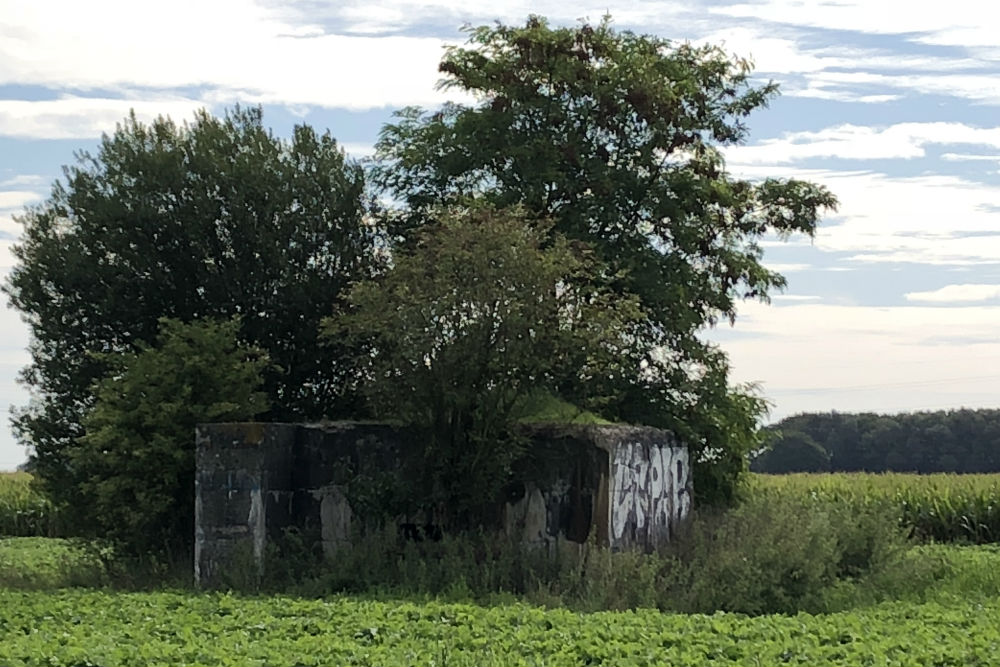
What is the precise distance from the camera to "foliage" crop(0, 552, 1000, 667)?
36.8ft

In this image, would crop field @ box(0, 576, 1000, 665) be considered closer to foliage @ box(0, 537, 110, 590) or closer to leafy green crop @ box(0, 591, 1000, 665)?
leafy green crop @ box(0, 591, 1000, 665)

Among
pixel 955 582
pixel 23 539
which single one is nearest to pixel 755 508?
pixel 955 582

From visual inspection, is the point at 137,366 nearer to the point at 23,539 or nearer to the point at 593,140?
the point at 593,140

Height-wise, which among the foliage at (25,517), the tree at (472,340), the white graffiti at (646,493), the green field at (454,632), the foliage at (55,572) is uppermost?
the tree at (472,340)

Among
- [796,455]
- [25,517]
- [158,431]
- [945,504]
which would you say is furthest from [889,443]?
[158,431]

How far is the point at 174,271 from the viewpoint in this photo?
23.9m

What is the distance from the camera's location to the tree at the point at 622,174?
2472 centimetres

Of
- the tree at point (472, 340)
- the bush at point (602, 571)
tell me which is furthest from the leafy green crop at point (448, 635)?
the tree at point (472, 340)

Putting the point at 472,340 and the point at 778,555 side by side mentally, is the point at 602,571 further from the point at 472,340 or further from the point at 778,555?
the point at 472,340

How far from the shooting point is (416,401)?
1845 centimetres

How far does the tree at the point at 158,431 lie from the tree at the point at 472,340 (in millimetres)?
2492

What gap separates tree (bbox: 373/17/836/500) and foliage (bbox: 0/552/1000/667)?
1028 cm

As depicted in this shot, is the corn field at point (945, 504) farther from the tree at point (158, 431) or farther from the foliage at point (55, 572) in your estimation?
the foliage at point (55, 572)

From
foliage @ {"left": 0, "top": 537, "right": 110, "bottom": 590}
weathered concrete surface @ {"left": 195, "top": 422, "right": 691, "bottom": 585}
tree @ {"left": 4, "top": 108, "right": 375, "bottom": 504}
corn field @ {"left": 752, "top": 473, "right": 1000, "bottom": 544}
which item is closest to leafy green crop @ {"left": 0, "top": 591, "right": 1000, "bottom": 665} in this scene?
weathered concrete surface @ {"left": 195, "top": 422, "right": 691, "bottom": 585}
